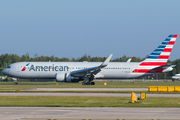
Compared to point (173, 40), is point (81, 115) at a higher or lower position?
lower

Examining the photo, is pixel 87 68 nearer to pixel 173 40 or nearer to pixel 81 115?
pixel 173 40

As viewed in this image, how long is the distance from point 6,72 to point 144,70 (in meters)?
26.8

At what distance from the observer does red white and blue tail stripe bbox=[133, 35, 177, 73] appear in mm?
57000

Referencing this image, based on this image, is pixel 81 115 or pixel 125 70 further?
pixel 125 70

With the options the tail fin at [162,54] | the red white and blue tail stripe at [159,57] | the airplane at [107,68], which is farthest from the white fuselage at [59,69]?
the tail fin at [162,54]

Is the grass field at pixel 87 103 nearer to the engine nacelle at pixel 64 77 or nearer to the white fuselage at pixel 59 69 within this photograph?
the engine nacelle at pixel 64 77

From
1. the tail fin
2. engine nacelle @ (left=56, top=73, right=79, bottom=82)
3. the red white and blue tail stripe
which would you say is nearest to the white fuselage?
the red white and blue tail stripe

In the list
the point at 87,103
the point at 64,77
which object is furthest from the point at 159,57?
the point at 87,103

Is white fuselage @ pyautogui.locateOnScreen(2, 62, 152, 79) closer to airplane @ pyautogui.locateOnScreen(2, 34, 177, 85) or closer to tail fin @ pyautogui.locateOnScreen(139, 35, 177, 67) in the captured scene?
airplane @ pyautogui.locateOnScreen(2, 34, 177, 85)

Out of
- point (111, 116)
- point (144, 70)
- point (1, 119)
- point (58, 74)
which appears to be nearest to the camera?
point (1, 119)

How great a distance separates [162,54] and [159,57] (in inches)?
32.9

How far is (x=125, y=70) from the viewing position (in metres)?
57.0

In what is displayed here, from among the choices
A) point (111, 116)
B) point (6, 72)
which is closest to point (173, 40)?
point (6, 72)

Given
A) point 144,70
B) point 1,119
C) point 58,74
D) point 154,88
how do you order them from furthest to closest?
1. point 144,70
2. point 58,74
3. point 154,88
4. point 1,119
